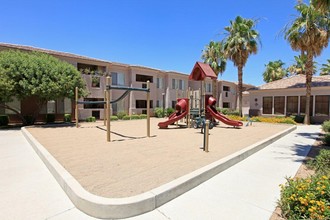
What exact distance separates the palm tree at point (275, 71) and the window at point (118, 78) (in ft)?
95.6

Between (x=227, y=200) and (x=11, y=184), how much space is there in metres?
4.99

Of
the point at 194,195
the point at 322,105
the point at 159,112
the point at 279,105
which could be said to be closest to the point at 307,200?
the point at 194,195

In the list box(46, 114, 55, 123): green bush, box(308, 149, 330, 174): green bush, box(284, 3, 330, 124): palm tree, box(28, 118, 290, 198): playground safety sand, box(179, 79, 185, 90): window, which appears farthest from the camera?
box(179, 79, 185, 90): window

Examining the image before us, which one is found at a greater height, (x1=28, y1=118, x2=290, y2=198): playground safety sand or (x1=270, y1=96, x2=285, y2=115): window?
(x1=270, y1=96, x2=285, y2=115): window

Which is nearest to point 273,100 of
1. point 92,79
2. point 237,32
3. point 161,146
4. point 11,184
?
point 237,32

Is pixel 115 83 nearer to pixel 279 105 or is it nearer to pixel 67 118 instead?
pixel 67 118

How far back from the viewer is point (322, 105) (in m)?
19.9

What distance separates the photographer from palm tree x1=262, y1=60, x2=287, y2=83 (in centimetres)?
3628

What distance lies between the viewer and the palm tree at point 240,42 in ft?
68.5

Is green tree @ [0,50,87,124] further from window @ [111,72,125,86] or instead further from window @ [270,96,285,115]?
window @ [270,96,285,115]

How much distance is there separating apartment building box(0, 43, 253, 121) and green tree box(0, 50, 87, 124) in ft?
12.8

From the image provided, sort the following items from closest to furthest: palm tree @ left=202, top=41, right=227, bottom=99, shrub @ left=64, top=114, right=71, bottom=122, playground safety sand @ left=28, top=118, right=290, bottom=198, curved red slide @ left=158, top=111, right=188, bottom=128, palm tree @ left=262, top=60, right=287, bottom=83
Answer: playground safety sand @ left=28, top=118, right=290, bottom=198 < curved red slide @ left=158, top=111, right=188, bottom=128 < shrub @ left=64, top=114, right=71, bottom=122 < palm tree @ left=202, top=41, right=227, bottom=99 < palm tree @ left=262, top=60, right=287, bottom=83

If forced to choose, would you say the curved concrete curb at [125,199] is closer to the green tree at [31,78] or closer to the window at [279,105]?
the green tree at [31,78]

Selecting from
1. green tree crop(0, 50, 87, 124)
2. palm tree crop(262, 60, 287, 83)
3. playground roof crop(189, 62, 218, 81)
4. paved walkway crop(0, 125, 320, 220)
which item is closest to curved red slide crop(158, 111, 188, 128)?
playground roof crop(189, 62, 218, 81)
